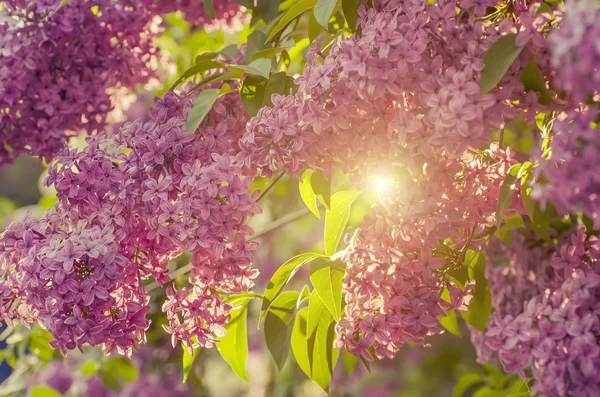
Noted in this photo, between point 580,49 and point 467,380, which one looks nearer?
point 580,49

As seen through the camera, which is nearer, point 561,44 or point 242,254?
point 561,44

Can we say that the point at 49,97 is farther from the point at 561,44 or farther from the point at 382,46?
the point at 561,44

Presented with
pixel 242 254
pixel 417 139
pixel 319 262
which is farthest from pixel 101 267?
pixel 417 139

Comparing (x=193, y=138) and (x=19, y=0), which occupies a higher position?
(x=19, y=0)

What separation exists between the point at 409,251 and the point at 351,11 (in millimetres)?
290

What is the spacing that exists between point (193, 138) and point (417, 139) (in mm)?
294

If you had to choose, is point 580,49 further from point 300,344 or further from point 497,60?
point 300,344

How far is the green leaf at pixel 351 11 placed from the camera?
84cm

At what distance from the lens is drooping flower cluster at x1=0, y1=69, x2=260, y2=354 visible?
80 centimetres

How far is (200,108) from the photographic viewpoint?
2.88 feet

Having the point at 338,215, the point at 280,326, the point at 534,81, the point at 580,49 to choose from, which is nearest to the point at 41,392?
the point at 280,326

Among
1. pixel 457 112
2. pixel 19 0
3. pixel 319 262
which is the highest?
pixel 19 0

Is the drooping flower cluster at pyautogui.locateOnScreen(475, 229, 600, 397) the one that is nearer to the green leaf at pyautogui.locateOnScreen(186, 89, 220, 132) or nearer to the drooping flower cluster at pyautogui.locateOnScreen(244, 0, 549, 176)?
the drooping flower cluster at pyautogui.locateOnScreen(244, 0, 549, 176)

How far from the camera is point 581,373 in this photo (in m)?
0.66
